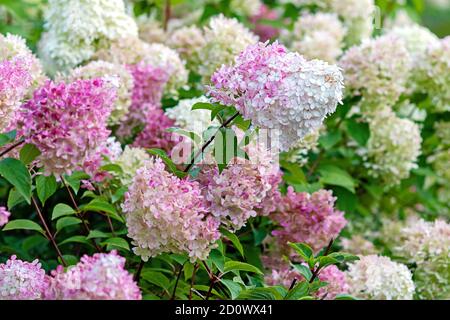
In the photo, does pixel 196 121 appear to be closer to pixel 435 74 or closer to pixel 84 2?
pixel 84 2

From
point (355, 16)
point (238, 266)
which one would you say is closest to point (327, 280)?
point (238, 266)

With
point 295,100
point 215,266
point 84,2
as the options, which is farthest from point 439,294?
point 84,2

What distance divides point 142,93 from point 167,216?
1.06 m

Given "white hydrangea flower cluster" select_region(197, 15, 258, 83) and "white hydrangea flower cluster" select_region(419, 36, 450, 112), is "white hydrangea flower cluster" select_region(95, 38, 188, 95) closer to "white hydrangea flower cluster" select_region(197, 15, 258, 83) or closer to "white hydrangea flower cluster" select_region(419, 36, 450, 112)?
"white hydrangea flower cluster" select_region(197, 15, 258, 83)

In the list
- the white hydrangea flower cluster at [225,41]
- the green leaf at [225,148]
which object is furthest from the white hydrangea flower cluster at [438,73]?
the green leaf at [225,148]

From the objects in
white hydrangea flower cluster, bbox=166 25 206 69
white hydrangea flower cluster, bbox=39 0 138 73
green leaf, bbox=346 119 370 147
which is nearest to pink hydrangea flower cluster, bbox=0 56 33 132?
white hydrangea flower cluster, bbox=39 0 138 73

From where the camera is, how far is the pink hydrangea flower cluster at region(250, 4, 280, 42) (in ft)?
12.9

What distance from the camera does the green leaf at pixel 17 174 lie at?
161 centimetres

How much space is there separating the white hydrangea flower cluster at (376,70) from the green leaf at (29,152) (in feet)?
4.67

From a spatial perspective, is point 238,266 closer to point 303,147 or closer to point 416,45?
point 303,147

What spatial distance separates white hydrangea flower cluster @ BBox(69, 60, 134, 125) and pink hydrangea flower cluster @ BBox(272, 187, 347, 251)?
60 centimetres

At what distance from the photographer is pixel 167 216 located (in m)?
1.64
